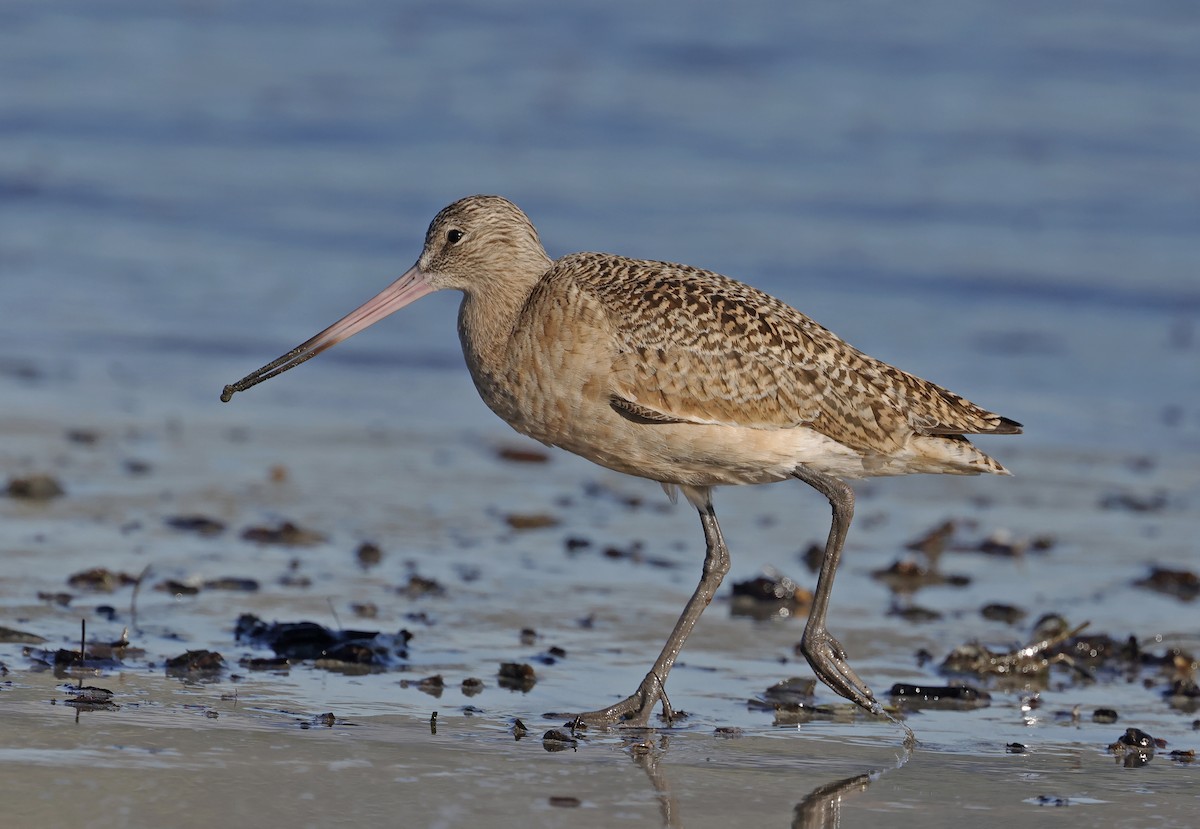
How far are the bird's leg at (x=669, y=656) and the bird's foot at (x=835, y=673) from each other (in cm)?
37

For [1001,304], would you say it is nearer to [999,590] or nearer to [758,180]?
[758,180]

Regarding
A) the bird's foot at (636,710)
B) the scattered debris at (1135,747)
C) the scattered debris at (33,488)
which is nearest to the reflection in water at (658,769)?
the bird's foot at (636,710)

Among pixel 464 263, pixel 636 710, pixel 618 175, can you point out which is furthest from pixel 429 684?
pixel 618 175

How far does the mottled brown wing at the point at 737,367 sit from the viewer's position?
5707 mm

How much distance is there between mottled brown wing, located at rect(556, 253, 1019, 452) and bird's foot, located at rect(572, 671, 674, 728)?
0.79 m

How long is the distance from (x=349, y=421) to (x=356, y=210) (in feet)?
17.5

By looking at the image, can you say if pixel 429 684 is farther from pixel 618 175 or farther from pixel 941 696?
pixel 618 175

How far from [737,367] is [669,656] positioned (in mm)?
900

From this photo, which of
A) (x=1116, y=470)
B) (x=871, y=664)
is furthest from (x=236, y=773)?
(x=1116, y=470)

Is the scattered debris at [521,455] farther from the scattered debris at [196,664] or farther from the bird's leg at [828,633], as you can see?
the scattered debris at [196,664]

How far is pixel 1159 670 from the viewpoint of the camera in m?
6.25

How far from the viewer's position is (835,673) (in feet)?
18.3

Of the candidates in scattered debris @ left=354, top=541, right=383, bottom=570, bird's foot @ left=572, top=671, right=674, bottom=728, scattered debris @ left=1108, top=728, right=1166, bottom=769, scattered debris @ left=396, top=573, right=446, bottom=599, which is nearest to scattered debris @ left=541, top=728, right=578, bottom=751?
bird's foot @ left=572, top=671, right=674, bottom=728

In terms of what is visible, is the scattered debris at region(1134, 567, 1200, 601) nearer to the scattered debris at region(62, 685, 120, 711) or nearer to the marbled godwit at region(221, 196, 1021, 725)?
the marbled godwit at region(221, 196, 1021, 725)
